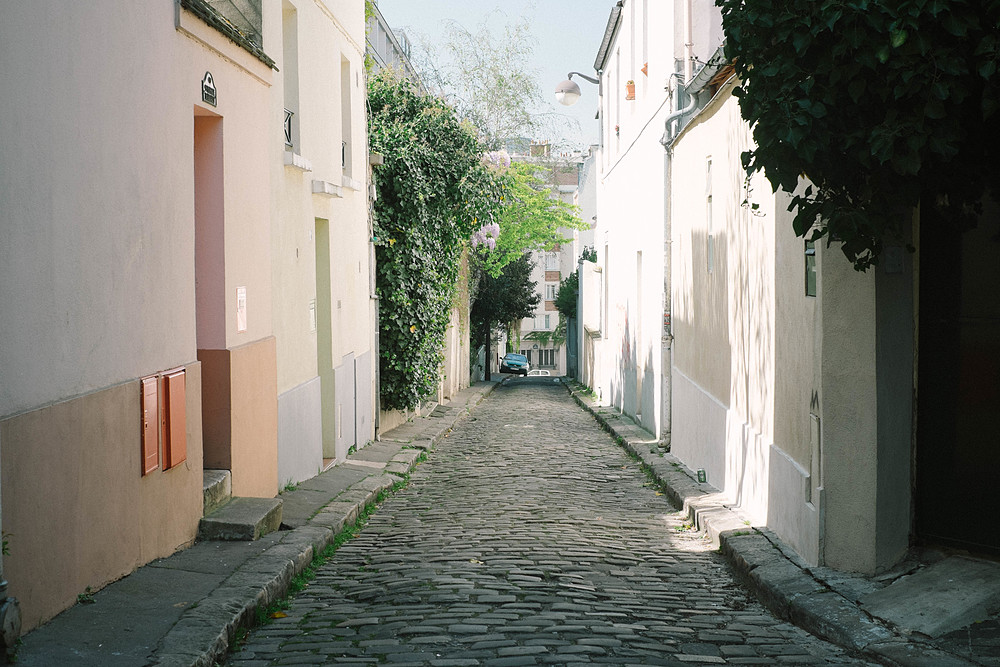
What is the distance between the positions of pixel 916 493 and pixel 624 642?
2.16m

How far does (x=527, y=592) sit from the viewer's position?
6445mm

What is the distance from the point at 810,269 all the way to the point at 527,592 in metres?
2.75

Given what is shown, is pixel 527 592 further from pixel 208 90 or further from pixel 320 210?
A: pixel 320 210

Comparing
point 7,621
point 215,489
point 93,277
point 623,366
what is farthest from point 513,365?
point 7,621

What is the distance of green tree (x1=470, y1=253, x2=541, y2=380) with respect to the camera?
42.5 metres

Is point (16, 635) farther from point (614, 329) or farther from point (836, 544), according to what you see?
point (614, 329)

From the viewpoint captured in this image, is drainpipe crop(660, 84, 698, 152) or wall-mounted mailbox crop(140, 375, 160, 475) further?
drainpipe crop(660, 84, 698, 152)

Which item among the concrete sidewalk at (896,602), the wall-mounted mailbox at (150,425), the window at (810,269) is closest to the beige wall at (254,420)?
the wall-mounted mailbox at (150,425)

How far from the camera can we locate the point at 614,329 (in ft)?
76.9

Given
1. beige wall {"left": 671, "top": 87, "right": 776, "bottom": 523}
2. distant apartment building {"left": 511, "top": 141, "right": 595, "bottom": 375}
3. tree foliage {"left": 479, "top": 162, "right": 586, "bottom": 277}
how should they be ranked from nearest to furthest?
1. beige wall {"left": 671, "top": 87, "right": 776, "bottom": 523}
2. tree foliage {"left": 479, "top": 162, "right": 586, "bottom": 277}
3. distant apartment building {"left": 511, "top": 141, "right": 595, "bottom": 375}

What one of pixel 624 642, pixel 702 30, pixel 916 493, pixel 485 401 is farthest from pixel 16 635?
pixel 485 401

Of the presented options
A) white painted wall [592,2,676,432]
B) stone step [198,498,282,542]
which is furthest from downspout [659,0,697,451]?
stone step [198,498,282,542]

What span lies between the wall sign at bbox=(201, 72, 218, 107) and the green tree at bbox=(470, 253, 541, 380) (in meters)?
34.2

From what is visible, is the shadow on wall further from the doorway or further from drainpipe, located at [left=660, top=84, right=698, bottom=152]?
the doorway
